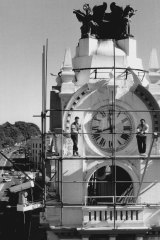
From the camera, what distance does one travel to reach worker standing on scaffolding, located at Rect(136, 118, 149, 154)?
22500 millimetres

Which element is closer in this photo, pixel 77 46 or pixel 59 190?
pixel 59 190

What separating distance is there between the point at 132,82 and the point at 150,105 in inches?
44.3

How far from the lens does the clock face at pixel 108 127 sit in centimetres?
2300

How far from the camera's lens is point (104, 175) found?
2494 cm

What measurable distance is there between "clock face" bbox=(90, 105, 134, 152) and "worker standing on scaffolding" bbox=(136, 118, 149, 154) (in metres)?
0.44

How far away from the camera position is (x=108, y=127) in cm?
2295

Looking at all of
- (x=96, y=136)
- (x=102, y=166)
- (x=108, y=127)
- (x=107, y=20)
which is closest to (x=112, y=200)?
(x=102, y=166)

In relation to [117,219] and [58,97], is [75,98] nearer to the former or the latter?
[58,97]

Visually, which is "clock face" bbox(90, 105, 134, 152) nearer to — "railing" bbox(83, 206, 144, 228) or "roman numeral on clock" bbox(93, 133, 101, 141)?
"roman numeral on clock" bbox(93, 133, 101, 141)

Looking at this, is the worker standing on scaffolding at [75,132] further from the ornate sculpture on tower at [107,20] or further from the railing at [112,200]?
the ornate sculpture on tower at [107,20]

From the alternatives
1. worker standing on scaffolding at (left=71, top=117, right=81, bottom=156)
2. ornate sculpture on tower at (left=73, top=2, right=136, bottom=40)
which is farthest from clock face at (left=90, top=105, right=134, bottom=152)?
ornate sculpture on tower at (left=73, top=2, right=136, bottom=40)

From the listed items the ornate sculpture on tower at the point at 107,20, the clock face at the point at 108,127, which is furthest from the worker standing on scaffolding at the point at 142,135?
the ornate sculpture on tower at the point at 107,20

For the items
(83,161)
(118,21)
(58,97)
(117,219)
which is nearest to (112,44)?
(118,21)

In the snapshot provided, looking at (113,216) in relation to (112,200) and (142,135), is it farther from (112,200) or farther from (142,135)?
(142,135)
